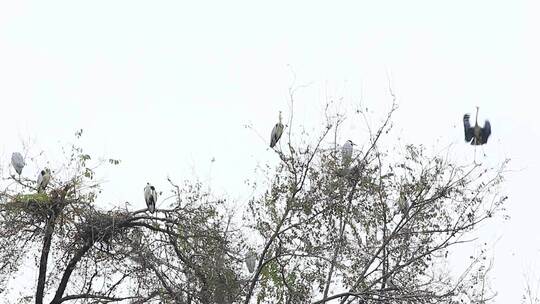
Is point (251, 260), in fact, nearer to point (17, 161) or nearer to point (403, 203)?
point (403, 203)

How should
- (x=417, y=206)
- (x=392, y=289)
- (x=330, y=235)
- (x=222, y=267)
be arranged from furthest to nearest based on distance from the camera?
(x=417, y=206) → (x=330, y=235) → (x=222, y=267) → (x=392, y=289)

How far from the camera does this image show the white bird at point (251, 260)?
13.3 meters

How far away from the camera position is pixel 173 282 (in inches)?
502

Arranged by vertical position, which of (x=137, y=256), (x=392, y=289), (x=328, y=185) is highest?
(x=328, y=185)

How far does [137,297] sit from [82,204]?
137 centimetres

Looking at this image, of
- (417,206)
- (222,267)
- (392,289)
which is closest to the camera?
(392,289)

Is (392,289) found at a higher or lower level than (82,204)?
lower

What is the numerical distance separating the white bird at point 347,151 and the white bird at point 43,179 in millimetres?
4009

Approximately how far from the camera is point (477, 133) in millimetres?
14961

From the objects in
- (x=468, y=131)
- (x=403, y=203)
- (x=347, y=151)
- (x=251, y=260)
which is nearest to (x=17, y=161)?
(x=251, y=260)

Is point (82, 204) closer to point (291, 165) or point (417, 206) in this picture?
point (291, 165)

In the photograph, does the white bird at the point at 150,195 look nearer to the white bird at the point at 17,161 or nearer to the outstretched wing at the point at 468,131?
the white bird at the point at 17,161

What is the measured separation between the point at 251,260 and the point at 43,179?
10.0ft

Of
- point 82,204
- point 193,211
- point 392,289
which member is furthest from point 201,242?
point 392,289
